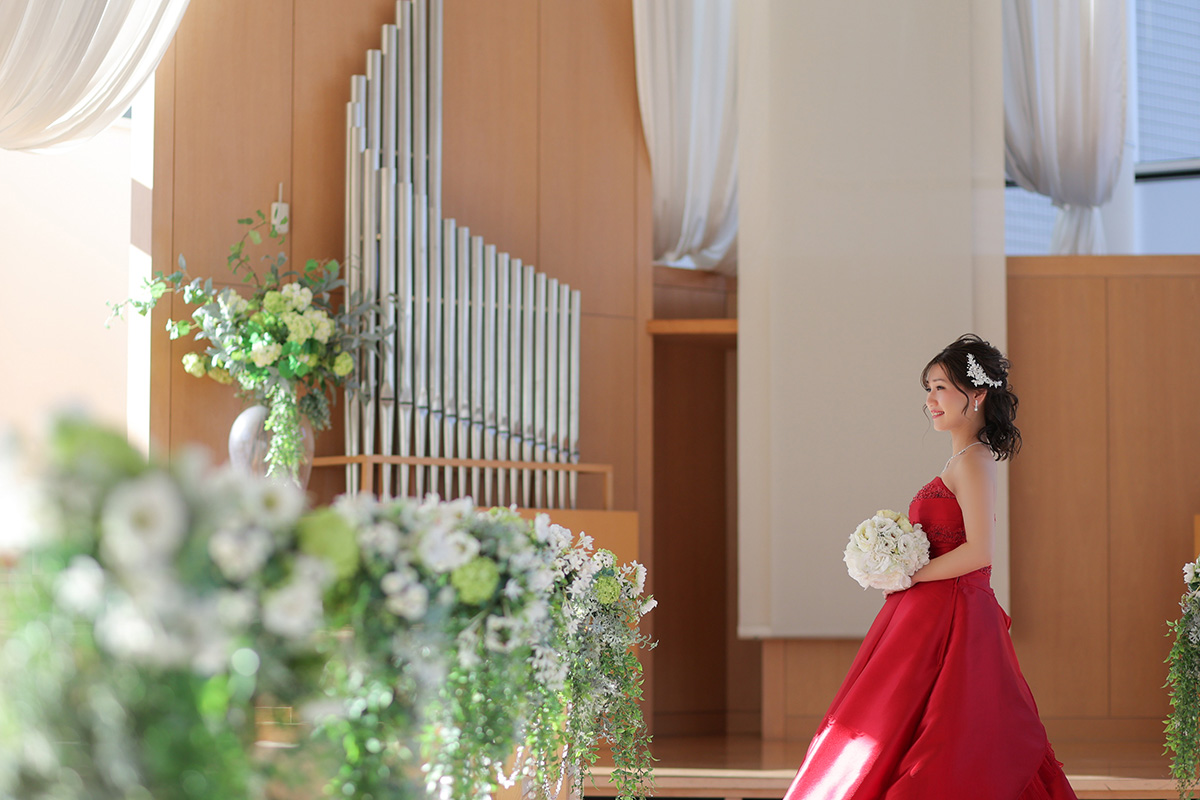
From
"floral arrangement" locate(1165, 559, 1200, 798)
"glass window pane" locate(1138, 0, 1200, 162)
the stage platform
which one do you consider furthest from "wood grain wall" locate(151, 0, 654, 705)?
"glass window pane" locate(1138, 0, 1200, 162)

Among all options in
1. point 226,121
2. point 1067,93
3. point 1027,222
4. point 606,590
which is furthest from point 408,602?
point 1027,222

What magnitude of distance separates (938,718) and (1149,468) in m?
3.06

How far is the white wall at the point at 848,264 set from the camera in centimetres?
581

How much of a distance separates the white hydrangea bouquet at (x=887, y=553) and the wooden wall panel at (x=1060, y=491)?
240 centimetres

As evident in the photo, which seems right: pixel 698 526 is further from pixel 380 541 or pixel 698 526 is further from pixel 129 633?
pixel 129 633

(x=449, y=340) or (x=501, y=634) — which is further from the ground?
(x=449, y=340)

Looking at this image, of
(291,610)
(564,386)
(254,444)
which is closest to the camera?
(291,610)

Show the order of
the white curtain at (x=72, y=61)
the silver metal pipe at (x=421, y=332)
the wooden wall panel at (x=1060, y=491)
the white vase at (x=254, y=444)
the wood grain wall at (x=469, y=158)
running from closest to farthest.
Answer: the white curtain at (x=72, y=61), the white vase at (x=254, y=444), the silver metal pipe at (x=421, y=332), the wood grain wall at (x=469, y=158), the wooden wall panel at (x=1060, y=491)

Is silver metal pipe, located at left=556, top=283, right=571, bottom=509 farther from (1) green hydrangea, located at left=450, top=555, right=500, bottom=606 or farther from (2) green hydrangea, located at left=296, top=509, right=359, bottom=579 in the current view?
(2) green hydrangea, located at left=296, top=509, right=359, bottom=579

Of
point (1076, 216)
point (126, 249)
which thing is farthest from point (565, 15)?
point (1076, 216)

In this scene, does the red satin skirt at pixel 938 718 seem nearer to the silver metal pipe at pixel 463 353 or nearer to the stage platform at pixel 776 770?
the stage platform at pixel 776 770

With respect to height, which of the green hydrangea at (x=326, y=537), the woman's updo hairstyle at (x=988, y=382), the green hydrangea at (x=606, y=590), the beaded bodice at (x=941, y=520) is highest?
the woman's updo hairstyle at (x=988, y=382)

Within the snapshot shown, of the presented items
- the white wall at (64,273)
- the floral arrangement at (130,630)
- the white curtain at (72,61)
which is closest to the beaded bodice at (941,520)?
the floral arrangement at (130,630)

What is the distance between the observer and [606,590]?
3234 millimetres
